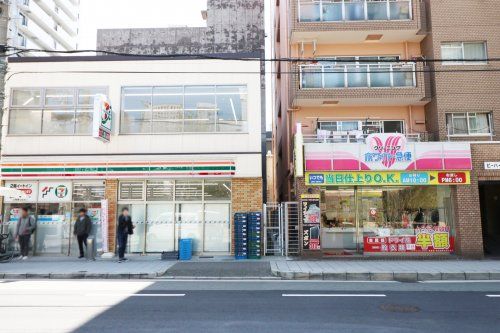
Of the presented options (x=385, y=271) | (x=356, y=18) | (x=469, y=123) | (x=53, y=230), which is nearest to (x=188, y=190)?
(x=53, y=230)

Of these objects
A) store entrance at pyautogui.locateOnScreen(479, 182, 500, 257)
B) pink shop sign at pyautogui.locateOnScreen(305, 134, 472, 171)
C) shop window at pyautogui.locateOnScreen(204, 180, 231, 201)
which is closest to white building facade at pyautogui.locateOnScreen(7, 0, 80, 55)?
shop window at pyautogui.locateOnScreen(204, 180, 231, 201)

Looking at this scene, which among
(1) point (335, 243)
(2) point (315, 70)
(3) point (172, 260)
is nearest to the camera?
→ (3) point (172, 260)

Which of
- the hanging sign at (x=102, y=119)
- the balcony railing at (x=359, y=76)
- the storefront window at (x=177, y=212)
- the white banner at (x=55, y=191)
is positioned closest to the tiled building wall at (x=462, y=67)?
the balcony railing at (x=359, y=76)

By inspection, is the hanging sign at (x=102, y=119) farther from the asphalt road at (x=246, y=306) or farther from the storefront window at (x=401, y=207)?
the storefront window at (x=401, y=207)

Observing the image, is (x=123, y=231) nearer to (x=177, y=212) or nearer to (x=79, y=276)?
(x=177, y=212)

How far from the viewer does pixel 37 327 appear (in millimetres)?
6184

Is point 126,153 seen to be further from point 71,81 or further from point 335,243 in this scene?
point 335,243

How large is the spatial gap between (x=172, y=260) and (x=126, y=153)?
456 cm

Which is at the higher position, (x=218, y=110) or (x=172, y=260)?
(x=218, y=110)

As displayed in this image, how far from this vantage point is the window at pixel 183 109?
1619 cm

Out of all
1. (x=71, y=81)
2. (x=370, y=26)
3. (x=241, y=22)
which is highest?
(x=241, y=22)

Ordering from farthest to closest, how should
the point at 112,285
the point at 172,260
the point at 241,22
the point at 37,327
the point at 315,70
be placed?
1. the point at 241,22
2. the point at 315,70
3. the point at 172,260
4. the point at 112,285
5. the point at 37,327

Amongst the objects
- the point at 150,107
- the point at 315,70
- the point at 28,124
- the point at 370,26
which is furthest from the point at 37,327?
the point at 370,26

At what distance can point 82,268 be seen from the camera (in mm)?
12516
